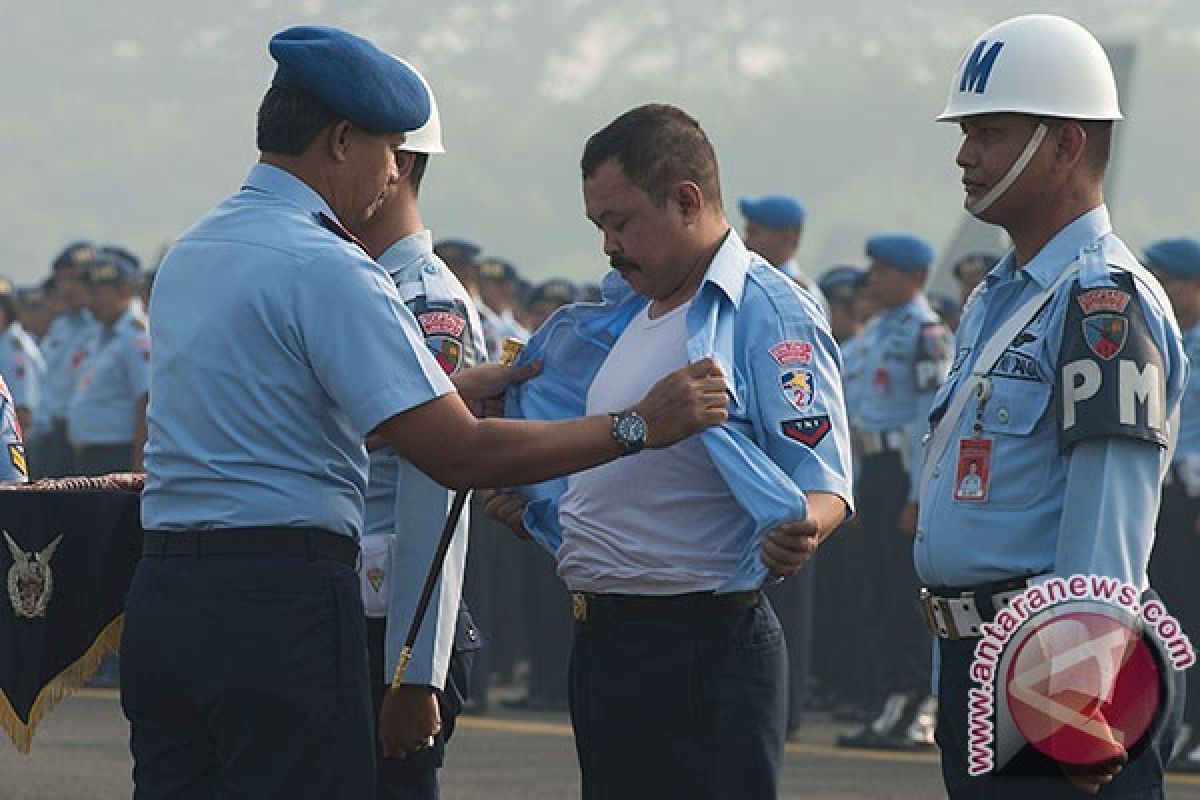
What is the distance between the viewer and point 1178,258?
1098 cm

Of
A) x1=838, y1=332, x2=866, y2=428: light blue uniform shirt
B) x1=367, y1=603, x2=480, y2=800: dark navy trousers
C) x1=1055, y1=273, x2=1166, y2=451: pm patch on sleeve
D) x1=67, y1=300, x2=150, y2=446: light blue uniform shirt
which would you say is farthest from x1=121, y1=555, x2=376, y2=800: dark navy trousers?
x1=67, y1=300, x2=150, y2=446: light blue uniform shirt

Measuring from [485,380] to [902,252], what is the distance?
22.3 feet

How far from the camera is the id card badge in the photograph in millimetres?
4406

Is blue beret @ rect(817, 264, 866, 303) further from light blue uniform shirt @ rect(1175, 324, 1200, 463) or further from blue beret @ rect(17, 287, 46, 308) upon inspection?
blue beret @ rect(17, 287, 46, 308)

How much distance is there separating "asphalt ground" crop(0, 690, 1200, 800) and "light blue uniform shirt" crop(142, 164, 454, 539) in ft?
16.3

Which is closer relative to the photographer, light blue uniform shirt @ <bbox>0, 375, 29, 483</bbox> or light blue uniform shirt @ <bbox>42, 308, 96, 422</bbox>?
light blue uniform shirt @ <bbox>0, 375, 29, 483</bbox>

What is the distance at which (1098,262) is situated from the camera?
4332mm

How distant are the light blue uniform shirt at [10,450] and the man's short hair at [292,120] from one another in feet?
5.71

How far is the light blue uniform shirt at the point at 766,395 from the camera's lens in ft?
15.6

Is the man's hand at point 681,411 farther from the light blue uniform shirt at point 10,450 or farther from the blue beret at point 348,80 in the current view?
the light blue uniform shirt at point 10,450

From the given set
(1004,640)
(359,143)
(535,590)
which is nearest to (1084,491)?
(1004,640)

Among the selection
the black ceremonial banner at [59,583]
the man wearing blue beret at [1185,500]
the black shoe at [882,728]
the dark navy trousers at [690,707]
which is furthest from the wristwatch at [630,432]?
the black shoe at [882,728]

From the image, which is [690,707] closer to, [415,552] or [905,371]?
[415,552]

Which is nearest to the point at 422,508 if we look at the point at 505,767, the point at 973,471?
the point at 973,471
